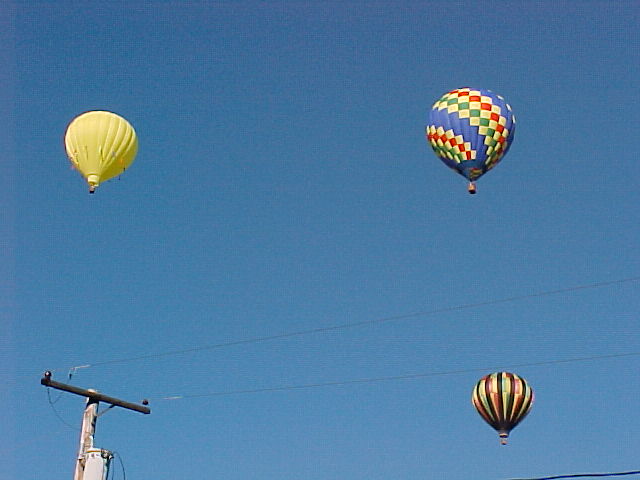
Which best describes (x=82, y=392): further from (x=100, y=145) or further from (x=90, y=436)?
(x=100, y=145)

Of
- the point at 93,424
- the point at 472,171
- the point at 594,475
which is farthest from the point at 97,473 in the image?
the point at 472,171

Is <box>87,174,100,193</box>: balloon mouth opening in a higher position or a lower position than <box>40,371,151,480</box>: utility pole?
higher

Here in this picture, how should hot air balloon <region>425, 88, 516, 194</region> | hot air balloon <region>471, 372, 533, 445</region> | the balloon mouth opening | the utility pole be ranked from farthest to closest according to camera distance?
hot air balloon <region>471, 372, 533, 445</region>, hot air balloon <region>425, 88, 516, 194</region>, the balloon mouth opening, the utility pole

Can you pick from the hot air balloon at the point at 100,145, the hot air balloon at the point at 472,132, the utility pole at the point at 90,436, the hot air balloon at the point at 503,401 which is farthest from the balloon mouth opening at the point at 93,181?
the hot air balloon at the point at 503,401

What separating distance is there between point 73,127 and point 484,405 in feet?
45.0

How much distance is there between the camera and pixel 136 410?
2389 cm

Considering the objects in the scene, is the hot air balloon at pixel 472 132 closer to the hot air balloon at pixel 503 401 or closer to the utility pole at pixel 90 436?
the hot air balloon at pixel 503 401

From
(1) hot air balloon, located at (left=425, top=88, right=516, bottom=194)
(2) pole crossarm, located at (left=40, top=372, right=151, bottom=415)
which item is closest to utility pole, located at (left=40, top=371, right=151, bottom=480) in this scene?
(2) pole crossarm, located at (left=40, top=372, right=151, bottom=415)

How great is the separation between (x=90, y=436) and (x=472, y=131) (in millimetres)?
13132

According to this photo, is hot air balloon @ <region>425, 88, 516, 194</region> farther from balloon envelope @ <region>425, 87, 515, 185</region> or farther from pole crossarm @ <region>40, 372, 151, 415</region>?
pole crossarm @ <region>40, 372, 151, 415</region>

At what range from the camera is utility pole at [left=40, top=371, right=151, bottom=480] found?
21344 mm

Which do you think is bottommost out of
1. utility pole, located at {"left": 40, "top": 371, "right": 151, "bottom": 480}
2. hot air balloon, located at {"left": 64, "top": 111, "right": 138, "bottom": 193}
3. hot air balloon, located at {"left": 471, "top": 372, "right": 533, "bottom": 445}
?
utility pole, located at {"left": 40, "top": 371, "right": 151, "bottom": 480}

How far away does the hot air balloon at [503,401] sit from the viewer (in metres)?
31.3

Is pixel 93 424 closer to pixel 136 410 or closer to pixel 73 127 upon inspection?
pixel 136 410
